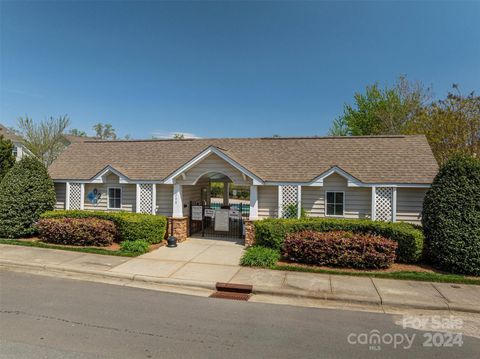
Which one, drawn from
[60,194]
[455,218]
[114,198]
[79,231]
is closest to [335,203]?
[455,218]

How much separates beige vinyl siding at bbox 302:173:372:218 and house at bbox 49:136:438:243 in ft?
0.14

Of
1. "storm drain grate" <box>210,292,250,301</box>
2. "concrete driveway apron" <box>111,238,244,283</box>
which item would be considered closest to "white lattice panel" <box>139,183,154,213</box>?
"concrete driveway apron" <box>111,238,244,283</box>

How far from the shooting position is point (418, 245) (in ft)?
35.5

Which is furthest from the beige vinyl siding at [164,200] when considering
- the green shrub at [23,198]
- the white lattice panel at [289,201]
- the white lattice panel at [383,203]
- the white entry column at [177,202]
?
the white lattice panel at [383,203]

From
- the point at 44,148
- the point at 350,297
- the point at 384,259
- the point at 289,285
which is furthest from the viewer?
the point at 44,148

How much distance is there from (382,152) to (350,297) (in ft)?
32.3

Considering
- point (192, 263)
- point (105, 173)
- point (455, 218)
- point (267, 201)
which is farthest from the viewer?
point (105, 173)

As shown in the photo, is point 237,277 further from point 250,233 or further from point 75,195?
point 75,195

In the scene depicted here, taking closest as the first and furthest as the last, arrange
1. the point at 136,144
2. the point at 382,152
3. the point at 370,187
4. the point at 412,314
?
1. the point at 412,314
2. the point at 370,187
3. the point at 382,152
4. the point at 136,144

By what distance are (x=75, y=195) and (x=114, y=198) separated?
2.13 meters

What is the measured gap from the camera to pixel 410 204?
45.5ft

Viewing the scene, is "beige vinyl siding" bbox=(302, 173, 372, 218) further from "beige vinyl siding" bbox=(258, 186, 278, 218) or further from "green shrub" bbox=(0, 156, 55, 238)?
"green shrub" bbox=(0, 156, 55, 238)

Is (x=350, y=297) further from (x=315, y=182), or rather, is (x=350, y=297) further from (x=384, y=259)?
(x=315, y=182)

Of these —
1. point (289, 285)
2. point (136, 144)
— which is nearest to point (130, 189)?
point (136, 144)
